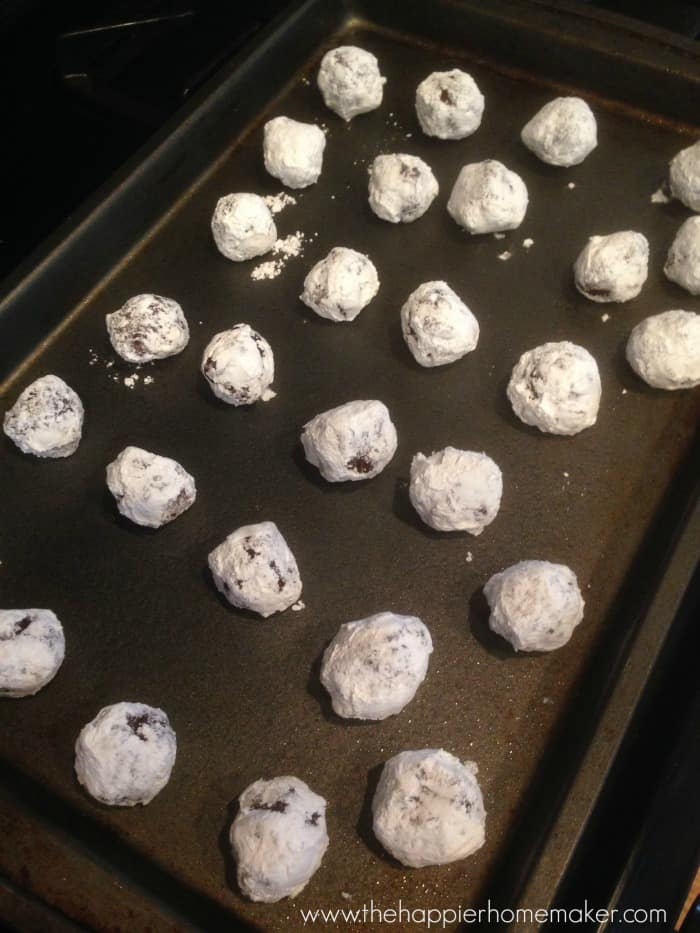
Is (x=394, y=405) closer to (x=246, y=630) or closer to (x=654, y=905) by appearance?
(x=246, y=630)

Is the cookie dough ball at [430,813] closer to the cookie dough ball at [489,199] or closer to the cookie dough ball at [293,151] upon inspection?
the cookie dough ball at [489,199]

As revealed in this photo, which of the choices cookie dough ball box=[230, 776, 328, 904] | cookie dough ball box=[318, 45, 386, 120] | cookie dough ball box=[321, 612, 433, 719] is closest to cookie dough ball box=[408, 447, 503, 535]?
cookie dough ball box=[321, 612, 433, 719]

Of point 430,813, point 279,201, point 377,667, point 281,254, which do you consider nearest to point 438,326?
point 281,254

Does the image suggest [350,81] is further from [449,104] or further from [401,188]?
[401,188]

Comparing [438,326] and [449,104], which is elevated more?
[449,104]

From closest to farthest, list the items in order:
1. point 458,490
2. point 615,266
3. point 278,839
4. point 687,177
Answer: point 278,839 < point 458,490 < point 615,266 < point 687,177

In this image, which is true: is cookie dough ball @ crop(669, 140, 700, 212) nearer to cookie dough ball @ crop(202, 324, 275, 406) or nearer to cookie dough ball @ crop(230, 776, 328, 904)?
cookie dough ball @ crop(202, 324, 275, 406)

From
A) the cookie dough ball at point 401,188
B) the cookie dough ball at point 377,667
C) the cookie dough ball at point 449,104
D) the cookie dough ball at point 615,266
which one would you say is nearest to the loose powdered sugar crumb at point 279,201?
the cookie dough ball at point 401,188
